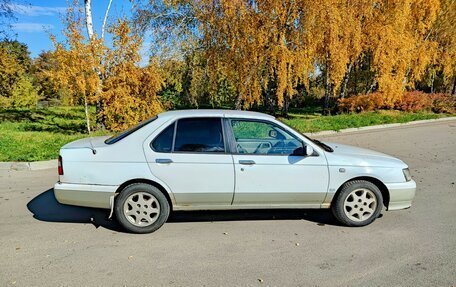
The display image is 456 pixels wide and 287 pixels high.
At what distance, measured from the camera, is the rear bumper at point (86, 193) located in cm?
420

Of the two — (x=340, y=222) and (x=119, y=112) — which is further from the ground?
(x=119, y=112)

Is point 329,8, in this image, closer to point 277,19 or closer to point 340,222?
point 277,19

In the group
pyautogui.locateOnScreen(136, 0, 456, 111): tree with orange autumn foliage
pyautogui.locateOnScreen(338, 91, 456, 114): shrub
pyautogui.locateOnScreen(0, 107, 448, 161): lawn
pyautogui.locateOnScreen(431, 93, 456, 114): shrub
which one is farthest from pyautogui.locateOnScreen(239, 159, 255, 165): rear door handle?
pyautogui.locateOnScreen(431, 93, 456, 114): shrub

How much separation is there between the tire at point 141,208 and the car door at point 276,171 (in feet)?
3.21

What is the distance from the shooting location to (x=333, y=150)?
4.75 metres

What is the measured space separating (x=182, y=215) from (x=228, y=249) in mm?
1217

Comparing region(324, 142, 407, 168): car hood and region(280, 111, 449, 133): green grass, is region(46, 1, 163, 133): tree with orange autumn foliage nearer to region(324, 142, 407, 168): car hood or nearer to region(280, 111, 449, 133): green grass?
region(280, 111, 449, 133): green grass

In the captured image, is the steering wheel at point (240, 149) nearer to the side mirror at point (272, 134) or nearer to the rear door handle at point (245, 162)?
the rear door handle at point (245, 162)

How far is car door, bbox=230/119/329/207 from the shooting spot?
172 inches

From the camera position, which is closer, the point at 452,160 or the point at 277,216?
the point at 277,216

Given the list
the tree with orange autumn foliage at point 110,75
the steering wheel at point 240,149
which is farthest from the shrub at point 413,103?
the steering wheel at point 240,149

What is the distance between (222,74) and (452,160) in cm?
891

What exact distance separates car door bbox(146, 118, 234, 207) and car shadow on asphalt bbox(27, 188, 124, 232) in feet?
3.26

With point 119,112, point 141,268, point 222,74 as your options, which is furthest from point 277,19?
point 141,268
